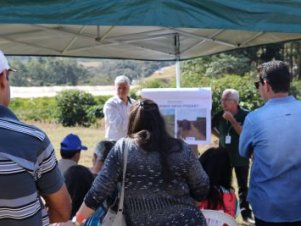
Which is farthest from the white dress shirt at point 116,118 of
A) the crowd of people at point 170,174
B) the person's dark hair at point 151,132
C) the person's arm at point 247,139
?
the person's dark hair at point 151,132

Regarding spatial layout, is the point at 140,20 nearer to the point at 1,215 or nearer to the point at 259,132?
the point at 259,132

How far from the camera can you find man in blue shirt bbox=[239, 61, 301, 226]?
3.02 meters

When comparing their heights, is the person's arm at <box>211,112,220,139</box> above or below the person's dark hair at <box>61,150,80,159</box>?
below

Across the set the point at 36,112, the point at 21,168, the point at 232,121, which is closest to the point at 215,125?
the point at 232,121

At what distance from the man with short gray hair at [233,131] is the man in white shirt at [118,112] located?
105cm

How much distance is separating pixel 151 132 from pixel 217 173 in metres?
0.75

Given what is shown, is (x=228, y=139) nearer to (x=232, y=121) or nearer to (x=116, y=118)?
(x=232, y=121)

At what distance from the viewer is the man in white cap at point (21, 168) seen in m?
1.76

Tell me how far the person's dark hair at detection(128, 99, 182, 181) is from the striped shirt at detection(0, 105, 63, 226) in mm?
916

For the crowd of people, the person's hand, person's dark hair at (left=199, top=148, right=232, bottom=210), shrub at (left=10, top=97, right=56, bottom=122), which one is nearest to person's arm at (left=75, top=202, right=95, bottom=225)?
the crowd of people

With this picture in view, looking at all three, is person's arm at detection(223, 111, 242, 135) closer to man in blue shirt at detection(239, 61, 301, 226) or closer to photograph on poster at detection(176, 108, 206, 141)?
photograph on poster at detection(176, 108, 206, 141)

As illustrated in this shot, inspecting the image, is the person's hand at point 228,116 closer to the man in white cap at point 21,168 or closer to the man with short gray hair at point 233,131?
the man with short gray hair at point 233,131

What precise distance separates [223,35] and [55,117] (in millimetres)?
21735

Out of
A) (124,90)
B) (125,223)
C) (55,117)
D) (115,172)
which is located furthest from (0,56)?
(55,117)
